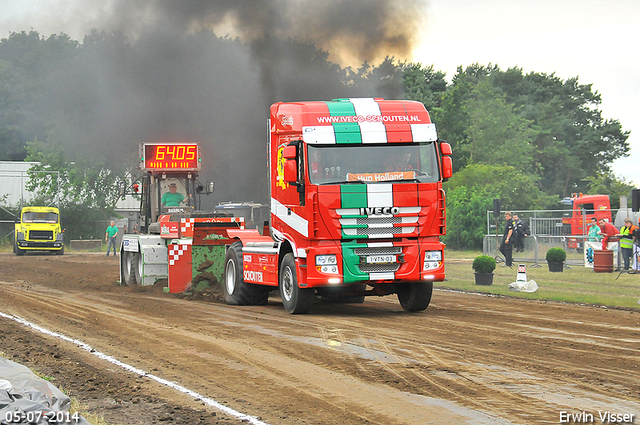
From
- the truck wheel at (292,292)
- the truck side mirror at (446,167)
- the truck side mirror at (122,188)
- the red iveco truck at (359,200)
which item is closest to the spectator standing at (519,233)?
the truck side mirror at (122,188)

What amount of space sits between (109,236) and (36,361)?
3155cm

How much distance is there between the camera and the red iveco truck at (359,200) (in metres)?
11.4

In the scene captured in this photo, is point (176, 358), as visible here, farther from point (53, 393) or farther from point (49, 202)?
point (49, 202)

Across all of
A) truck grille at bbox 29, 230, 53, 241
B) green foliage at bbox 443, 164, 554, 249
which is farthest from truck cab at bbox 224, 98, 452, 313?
truck grille at bbox 29, 230, 53, 241

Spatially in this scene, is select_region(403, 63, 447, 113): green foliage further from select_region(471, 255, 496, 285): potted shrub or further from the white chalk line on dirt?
the white chalk line on dirt

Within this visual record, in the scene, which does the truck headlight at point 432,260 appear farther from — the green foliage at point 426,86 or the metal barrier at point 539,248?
the green foliage at point 426,86

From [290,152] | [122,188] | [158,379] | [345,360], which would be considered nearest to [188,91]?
[122,188]

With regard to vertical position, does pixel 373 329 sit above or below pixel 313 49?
below

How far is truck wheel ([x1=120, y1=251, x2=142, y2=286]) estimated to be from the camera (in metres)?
18.3

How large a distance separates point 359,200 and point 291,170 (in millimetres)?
1170

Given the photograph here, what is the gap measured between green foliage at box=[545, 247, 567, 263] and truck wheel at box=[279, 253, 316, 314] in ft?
43.8

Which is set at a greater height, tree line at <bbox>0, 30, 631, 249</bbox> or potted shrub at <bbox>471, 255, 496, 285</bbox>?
tree line at <bbox>0, 30, 631, 249</bbox>

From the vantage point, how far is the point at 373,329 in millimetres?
10336

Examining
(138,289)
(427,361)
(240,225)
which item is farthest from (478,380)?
(138,289)
